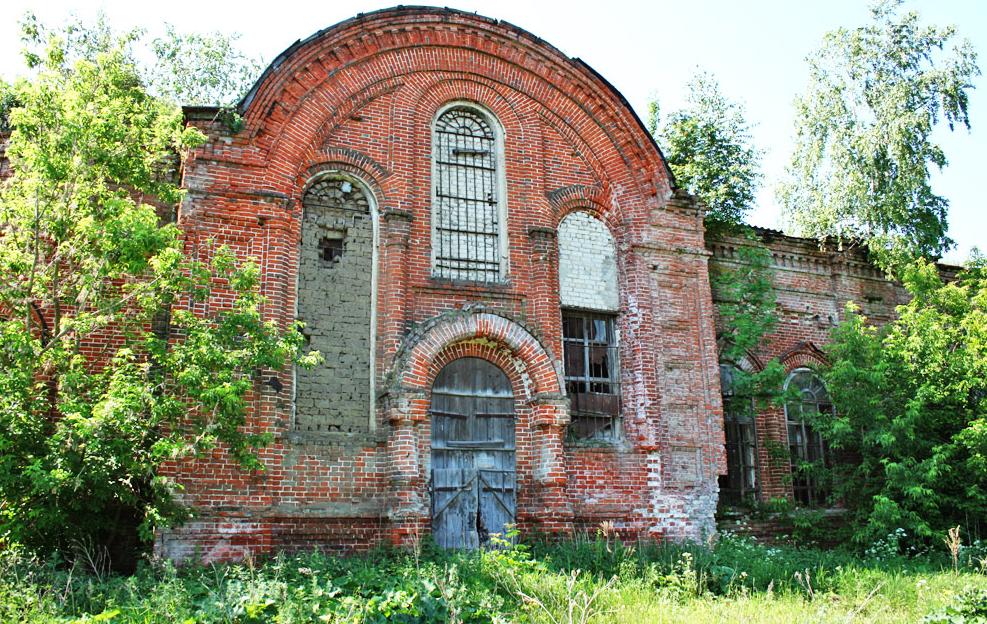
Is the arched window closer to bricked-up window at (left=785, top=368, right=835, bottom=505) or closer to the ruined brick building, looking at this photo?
the ruined brick building

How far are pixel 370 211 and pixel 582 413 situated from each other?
447cm

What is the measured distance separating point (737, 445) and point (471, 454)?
5555 millimetres

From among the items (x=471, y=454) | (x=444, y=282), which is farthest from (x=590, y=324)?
(x=471, y=454)

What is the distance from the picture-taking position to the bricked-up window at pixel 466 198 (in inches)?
496

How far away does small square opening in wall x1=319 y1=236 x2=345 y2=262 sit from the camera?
469 inches

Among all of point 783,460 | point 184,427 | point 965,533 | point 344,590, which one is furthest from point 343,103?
point 965,533

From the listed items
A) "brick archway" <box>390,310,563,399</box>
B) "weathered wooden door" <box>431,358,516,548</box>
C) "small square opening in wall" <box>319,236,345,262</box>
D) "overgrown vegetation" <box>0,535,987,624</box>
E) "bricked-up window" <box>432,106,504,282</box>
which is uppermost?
"bricked-up window" <box>432,106,504,282</box>

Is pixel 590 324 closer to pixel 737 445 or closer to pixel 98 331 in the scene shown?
pixel 737 445

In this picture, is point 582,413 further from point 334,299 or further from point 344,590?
point 344,590

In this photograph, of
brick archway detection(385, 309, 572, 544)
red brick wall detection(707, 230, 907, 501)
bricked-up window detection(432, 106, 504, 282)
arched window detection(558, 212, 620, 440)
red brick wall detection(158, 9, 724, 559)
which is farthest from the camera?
red brick wall detection(707, 230, 907, 501)

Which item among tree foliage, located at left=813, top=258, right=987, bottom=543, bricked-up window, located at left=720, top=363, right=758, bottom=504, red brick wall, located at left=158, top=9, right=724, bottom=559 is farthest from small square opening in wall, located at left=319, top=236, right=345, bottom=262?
tree foliage, located at left=813, top=258, right=987, bottom=543

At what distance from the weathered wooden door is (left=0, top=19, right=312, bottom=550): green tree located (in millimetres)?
2728

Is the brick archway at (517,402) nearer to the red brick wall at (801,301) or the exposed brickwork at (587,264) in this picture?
the exposed brickwork at (587,264)

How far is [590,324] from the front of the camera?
43.4ft
